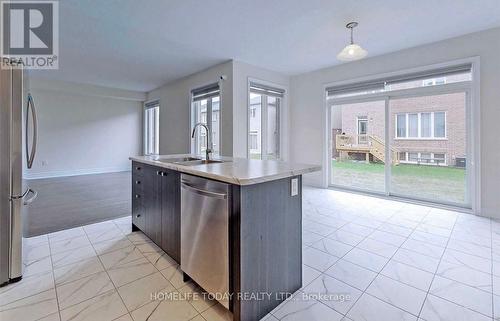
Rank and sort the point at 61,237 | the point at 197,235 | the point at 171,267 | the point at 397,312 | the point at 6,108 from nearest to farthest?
1. the point at 397,312
2. the point at 197,235
3. the point at 6,108
4. the point at 171,267
5. the point at 61,237

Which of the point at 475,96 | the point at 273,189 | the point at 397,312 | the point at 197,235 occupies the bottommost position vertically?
the point at 397,312

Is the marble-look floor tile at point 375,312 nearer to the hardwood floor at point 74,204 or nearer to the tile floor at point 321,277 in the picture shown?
the tile floor at point 321,277

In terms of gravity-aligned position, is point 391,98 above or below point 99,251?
above

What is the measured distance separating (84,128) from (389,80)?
8128 millimetres

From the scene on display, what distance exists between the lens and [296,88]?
5469 mm

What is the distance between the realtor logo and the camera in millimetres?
1810

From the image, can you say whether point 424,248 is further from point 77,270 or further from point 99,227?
point 99,227

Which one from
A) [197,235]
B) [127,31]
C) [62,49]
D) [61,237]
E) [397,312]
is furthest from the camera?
[62,49]

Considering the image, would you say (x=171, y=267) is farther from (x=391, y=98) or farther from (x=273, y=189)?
(x=391, y=98)

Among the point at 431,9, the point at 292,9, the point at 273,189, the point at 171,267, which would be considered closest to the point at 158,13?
the point at 292,9

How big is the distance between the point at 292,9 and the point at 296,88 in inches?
111

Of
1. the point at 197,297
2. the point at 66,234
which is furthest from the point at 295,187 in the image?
the point at 66,234

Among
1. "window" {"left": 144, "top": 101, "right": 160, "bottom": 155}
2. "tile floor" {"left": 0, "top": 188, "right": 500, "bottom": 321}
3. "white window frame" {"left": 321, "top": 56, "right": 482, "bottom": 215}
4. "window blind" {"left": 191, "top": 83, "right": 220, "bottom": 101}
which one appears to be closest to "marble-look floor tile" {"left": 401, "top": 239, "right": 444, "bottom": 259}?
"tile floor" {"left": 0, "top": 188, "right": 500, "bottom": 321}

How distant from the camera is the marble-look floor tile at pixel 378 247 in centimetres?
227
